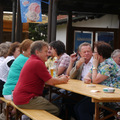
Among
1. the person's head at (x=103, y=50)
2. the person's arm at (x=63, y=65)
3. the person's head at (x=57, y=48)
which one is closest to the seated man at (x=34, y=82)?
the person's head at (x=103, y=50)

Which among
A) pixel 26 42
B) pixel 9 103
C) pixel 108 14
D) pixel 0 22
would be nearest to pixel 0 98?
pixel 9 103

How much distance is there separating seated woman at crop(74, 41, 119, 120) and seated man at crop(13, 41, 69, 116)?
1.61 ft

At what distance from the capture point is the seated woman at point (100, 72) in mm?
4487

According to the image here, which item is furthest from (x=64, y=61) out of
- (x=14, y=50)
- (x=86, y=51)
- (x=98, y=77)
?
(x=98, y=77)

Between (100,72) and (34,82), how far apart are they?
0.98m

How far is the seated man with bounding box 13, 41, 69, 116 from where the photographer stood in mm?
4320

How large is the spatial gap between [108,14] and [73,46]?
66.5 inches

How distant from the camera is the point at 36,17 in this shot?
25.7ft

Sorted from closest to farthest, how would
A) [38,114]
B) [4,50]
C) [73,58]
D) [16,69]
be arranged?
1. [38,114]
2. [16,69]
3. [73,58]
4. [4,50]

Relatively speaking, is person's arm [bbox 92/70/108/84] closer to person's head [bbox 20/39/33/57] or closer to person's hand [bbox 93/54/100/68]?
person's hand [bbox 93/54/100/68]

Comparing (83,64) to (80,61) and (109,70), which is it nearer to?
(80,61)

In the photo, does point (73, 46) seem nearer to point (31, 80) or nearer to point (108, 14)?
point (108, 14)

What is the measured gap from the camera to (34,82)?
172 inches

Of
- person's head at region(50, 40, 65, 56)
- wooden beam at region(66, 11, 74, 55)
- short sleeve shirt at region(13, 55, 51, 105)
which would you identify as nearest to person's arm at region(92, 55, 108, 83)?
short sleeve shirt at region(13, 55, 51, 105)
